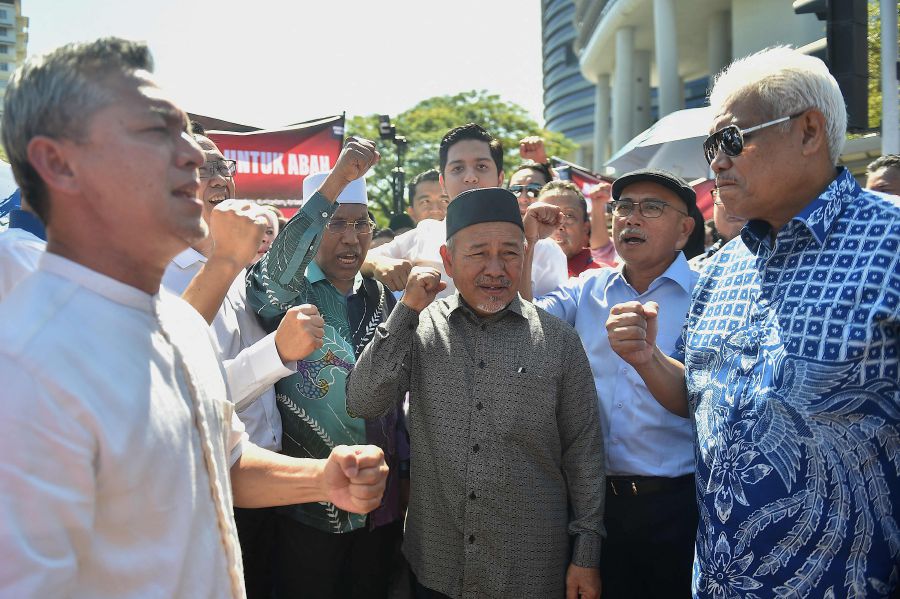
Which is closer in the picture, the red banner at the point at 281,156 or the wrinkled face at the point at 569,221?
the wrinkled face at the point at 569,221

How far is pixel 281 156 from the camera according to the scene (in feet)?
24.9

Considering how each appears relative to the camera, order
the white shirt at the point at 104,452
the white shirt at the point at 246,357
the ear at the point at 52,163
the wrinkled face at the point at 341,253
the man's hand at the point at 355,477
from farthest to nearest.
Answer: the wrinkled face at the point at 341,253 → the white shirt at the point at 246,357 → the man's hand at the point at 355,477 → the ear at the point at 52,163 → the white shirt at the point at 104,452

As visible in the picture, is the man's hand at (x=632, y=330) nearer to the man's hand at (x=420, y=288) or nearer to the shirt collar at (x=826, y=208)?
the shirt collar at (x=826, y=208)

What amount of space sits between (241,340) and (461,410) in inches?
41.4

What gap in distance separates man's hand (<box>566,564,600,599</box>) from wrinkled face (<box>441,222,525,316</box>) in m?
1.12

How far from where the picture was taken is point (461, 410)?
2998 millimetres

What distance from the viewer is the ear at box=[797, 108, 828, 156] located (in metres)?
2.30

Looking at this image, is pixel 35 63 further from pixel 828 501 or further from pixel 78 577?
pixel 828 501

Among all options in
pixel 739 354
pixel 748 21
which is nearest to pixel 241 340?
pixel 739 354

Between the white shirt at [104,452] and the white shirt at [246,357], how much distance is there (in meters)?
1.02

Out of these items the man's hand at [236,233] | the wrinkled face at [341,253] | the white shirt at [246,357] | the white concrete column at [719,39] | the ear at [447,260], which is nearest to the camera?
the man's hand at [236,233]

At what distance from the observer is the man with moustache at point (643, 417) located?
3.15m

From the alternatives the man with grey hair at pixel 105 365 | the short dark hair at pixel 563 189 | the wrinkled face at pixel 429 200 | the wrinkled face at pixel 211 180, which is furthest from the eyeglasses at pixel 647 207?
the wrinkled face at pixel 429 200

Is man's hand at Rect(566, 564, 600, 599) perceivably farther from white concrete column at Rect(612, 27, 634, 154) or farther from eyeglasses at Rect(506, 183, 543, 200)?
white concrete column at Rect(612, 27, 634, 154)
